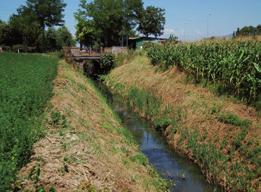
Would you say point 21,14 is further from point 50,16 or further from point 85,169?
point 85,169

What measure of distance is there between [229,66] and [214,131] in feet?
16.7

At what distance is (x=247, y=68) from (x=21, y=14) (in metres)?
92.0

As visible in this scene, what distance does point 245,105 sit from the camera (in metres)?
19.8

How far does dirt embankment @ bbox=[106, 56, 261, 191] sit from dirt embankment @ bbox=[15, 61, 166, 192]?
267 cm

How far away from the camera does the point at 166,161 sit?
60.4 ft

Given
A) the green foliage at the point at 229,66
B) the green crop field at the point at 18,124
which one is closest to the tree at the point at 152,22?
the green foliage at the point at 229,66

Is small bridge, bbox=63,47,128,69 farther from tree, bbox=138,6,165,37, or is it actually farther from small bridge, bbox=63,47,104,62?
tree, bbox=138,6,165,37

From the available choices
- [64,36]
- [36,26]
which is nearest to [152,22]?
[36,26]

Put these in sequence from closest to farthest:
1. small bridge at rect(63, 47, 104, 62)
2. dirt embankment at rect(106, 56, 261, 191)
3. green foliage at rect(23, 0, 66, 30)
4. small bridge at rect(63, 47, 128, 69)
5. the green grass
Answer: the green grass
dirt embankment at rect(106, 56, 261, 191)
small bridge at rect(63, 47, 128, 69)
small bridge at rect(63, 47, 104, 62)
green foliage at rect(23, 0, 66, 30)

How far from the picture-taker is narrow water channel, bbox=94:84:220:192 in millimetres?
15469

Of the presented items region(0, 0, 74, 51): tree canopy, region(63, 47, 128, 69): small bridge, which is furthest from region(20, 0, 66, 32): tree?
region(63, 47, 128, 69): small bridge

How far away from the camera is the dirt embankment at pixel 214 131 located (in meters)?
14.9

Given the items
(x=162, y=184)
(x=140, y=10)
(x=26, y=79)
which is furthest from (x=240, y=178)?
(x=140, y=10)

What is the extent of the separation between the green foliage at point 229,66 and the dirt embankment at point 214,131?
0.77m
